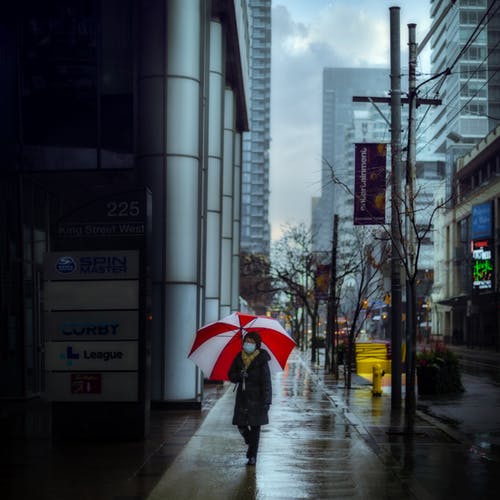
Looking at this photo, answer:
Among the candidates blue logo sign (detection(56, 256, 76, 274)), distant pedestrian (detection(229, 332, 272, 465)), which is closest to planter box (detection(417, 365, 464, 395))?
blue logo sign (detection(56, 256, 76, 274))

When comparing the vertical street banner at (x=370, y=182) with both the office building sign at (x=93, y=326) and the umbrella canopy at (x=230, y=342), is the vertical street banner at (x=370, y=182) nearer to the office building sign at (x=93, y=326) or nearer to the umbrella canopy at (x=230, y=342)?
the office building sign at (x=93, y=326)

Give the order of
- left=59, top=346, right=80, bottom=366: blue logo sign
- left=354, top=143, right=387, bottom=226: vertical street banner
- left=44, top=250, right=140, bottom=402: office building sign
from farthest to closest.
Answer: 1. left=354, top=143, right=387, bottom=226: vertical street banner
2. left=59, top=346, right=80, bottom=366: blue logo sign
3. left=44, top=250, right=140, bottom=402: office building sign

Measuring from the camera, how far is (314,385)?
28.4 metres

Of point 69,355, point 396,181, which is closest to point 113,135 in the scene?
point 396,181

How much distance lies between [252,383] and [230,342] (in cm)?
74

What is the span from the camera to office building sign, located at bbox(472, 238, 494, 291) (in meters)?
77.4

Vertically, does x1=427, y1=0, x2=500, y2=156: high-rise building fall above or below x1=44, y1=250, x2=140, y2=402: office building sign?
above

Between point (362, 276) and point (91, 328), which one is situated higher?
point (362, 276)

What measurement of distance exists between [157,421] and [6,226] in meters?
6.91

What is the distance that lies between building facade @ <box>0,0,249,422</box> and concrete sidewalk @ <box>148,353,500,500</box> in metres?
3.04

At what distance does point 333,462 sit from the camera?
11.9 m

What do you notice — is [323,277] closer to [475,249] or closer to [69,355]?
[69,355]

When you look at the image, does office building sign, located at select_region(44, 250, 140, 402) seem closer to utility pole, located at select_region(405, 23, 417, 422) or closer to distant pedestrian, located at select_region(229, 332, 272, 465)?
distant pedestrian, located at select_region(229, 332, 272, 465)

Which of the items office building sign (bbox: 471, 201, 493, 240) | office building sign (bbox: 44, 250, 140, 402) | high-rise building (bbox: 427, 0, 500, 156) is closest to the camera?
office building sign (bbox: 44, 250, 140, 402)
